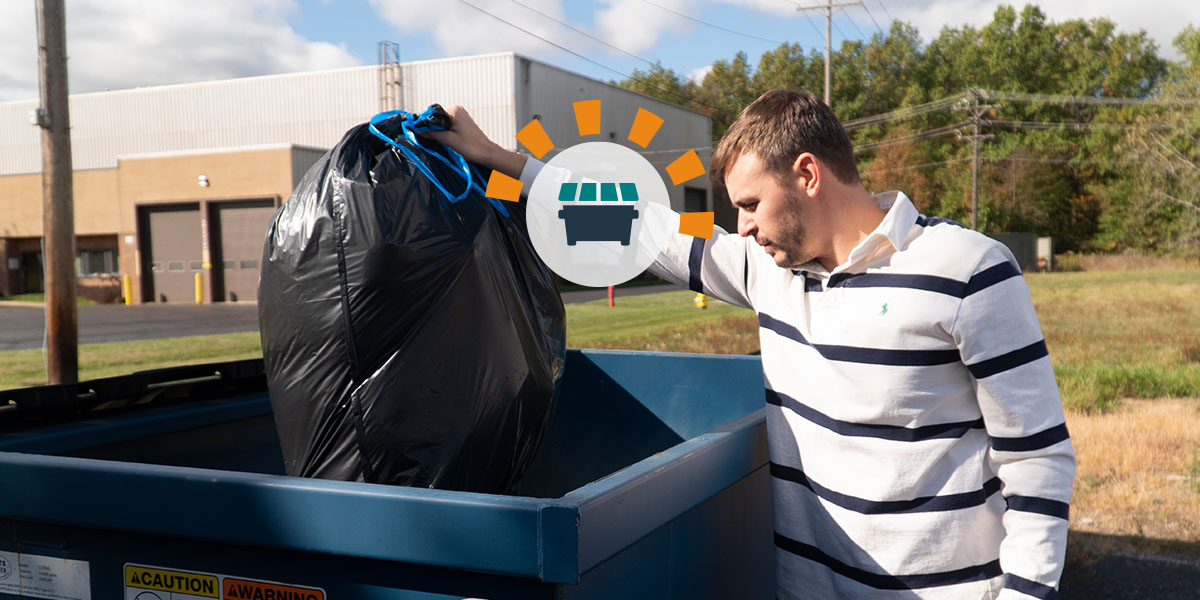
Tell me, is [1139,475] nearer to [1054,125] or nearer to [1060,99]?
[1054,125]

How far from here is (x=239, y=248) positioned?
89.6ft

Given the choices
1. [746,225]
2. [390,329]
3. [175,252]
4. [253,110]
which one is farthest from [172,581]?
[253,110]

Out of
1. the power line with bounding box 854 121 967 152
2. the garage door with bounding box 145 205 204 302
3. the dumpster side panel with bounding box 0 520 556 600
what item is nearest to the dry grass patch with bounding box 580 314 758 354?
the dumpster side panel with bounding box 0 520 556 600

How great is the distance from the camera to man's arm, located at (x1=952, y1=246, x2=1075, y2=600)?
1594mm

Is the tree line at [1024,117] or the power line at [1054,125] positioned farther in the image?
the power line at [1054,125]

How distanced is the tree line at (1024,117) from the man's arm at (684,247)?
155 feet

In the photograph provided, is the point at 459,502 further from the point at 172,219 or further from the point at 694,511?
the point at 172,219

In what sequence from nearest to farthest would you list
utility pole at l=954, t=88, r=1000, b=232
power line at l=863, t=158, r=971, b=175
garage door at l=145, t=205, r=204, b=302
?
garage door at l=145, t=205, r=204, b=302
utility pole at l=954, t=88, r=1000, b=232
power line at l=863, t=158, r=971, b=175

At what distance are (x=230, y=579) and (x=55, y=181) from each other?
842 centimetres

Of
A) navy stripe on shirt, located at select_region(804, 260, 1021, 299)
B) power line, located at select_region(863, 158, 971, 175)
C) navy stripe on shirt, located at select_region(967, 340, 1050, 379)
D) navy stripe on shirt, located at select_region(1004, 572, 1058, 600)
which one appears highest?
power line, located at select_region(863, 158, 971, 175)

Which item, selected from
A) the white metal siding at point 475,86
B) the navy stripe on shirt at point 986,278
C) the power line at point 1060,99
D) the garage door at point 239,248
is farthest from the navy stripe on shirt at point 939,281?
the power line at point 1060,99

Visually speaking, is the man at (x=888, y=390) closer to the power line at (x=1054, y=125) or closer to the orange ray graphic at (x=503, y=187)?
the orange ray graphic at (x=503, y=187)

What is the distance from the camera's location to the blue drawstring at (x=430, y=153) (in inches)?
73.9

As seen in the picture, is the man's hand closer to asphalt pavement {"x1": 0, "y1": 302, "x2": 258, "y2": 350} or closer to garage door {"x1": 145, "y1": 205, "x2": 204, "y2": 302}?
asphalt pavement {"x1": 0, "y1": 302, "x2": 258, "y2": 350}
